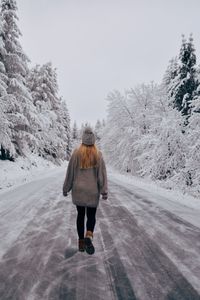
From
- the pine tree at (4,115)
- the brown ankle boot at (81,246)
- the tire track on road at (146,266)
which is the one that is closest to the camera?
Result: the tire track on road at (146,266)

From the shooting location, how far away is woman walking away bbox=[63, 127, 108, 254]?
5.05 m

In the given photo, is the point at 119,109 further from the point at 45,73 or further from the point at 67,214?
the point at 67,214

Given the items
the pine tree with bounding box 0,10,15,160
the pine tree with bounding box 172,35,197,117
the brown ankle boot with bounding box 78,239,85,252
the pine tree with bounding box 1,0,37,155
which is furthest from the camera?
the pine tree with bounding box 172,35,197,117

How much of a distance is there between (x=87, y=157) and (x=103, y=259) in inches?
65.9

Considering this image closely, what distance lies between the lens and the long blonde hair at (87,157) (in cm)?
513

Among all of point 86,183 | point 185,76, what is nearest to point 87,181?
point 86,183

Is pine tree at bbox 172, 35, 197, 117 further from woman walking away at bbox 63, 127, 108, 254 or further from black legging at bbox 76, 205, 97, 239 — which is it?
black legging at bbox 76, 205, 97, 239

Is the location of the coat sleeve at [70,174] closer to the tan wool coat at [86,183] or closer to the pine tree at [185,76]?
the tan wool coat at [86,183]

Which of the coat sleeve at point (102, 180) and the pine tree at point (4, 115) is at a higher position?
the pine tree at point (4, 115)

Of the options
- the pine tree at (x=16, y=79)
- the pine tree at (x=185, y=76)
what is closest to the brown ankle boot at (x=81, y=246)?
the pine tree at (x=16, y=79)

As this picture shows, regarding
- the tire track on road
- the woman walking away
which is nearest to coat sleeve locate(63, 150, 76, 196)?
the woman walking away

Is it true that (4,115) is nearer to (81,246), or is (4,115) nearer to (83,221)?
(83,221)

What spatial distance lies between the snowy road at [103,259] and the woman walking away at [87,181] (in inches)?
21.4

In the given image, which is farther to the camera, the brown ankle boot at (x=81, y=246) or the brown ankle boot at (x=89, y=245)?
the brown ankle boot at (x=81, y=246)
